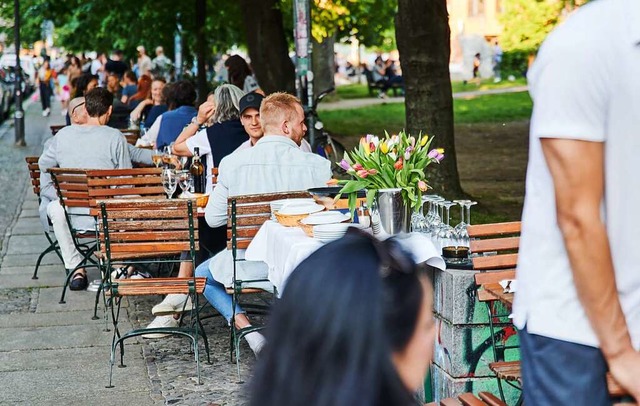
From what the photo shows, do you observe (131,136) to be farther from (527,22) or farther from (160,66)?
(527,22)

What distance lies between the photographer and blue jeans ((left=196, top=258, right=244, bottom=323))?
22.2ft

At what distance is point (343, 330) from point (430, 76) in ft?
33.0

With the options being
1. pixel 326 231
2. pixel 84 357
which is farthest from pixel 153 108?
pixel 326 231

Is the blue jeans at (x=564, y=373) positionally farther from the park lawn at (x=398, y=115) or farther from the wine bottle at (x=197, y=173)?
the park lawn at (x=398, y=115)

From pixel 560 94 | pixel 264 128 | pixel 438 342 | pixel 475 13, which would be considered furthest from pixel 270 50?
pixel 475 13

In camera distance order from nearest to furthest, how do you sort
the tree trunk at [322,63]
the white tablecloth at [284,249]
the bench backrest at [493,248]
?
the bench backrest at [493,248] < the white tablecloth at [284,249] < the tree trunk at [322,63]

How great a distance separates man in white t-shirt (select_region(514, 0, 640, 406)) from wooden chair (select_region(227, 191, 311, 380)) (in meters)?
4.06

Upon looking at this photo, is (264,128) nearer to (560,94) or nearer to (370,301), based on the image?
(560,94)

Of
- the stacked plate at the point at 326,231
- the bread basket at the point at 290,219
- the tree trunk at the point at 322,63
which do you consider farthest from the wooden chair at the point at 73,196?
the tree trunk at the point at 322,63

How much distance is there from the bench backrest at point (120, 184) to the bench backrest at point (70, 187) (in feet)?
0.69

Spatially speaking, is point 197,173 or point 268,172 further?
point 197,173

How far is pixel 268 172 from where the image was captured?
677cm

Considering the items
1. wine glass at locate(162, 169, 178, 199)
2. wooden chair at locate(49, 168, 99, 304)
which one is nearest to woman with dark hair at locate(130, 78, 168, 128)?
wooden chair at locate(49, 168, 99, 304)

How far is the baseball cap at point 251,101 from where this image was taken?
7859mm
